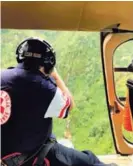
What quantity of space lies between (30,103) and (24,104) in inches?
1.7

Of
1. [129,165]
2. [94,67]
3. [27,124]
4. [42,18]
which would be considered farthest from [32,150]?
[129,165]

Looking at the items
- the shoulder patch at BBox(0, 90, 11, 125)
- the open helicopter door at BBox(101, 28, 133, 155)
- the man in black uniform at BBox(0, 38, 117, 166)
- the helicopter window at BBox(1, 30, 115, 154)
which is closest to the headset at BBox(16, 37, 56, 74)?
the man in black uniform at BBox(0, 38, 117, 166)

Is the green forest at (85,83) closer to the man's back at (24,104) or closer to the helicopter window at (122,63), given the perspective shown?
the helicopter window at (122,63)

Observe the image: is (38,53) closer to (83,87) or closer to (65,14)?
(65,14)

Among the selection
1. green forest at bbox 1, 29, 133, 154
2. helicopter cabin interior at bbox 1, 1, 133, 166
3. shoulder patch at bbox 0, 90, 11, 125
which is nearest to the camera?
shoulder patch at bbox 0, 90, 11, 125

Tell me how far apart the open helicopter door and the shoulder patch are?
→ 1217 millimetres

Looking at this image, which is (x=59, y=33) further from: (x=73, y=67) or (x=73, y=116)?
(x=73, y=116)

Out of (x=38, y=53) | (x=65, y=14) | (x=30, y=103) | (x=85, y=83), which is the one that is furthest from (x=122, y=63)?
(x=30, y=103)

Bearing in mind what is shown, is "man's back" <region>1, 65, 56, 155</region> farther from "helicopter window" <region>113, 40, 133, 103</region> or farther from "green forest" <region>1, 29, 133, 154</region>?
"helicopter window" <region>113, 40, 133, 103</region>

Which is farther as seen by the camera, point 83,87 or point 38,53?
point 83,87

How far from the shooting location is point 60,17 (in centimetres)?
281

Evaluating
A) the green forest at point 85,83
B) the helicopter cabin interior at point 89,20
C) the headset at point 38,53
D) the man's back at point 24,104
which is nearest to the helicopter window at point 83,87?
the green forest at point 85,83

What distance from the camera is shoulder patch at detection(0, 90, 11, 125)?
248 centimetres

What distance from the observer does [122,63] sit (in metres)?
3.61
